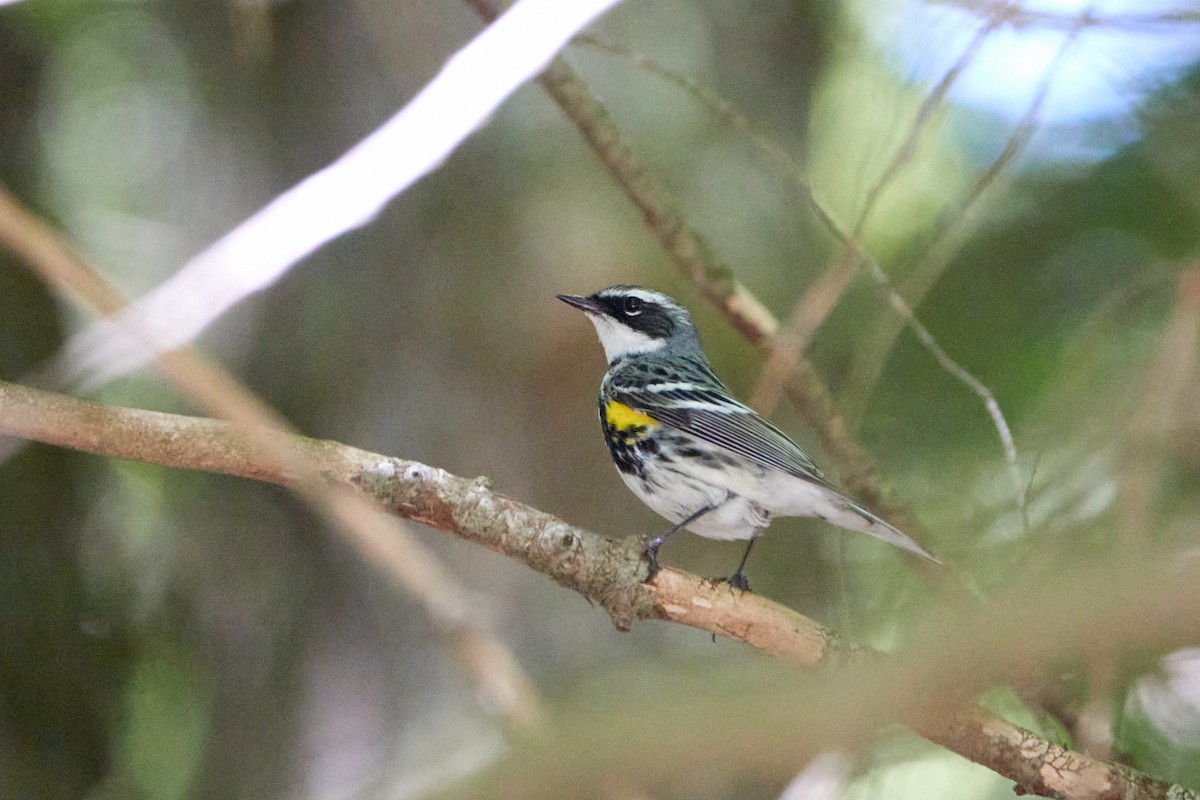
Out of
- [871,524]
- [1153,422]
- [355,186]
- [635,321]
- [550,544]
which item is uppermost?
[635,321]

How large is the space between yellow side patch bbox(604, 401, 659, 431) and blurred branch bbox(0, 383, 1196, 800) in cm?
64

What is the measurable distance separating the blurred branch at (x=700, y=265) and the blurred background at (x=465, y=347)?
0.31ft

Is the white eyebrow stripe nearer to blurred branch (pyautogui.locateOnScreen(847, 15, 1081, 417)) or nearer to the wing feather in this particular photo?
the wing feather

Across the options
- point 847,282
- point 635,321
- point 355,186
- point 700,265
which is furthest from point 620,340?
point 355,186

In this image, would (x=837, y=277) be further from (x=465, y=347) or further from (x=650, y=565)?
(x=465, y=347)

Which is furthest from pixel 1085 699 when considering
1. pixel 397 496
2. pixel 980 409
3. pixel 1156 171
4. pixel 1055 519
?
pixel 397 496

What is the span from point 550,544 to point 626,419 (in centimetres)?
75

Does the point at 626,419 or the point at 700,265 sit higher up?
the point at 700,265

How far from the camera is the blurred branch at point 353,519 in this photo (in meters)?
1.06

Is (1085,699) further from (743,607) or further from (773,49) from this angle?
(773,49)

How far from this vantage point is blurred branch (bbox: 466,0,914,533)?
9.78 ft

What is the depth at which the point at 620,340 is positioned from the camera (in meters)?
3.33

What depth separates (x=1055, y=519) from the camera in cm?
252

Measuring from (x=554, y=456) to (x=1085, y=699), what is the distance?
1.71 m
